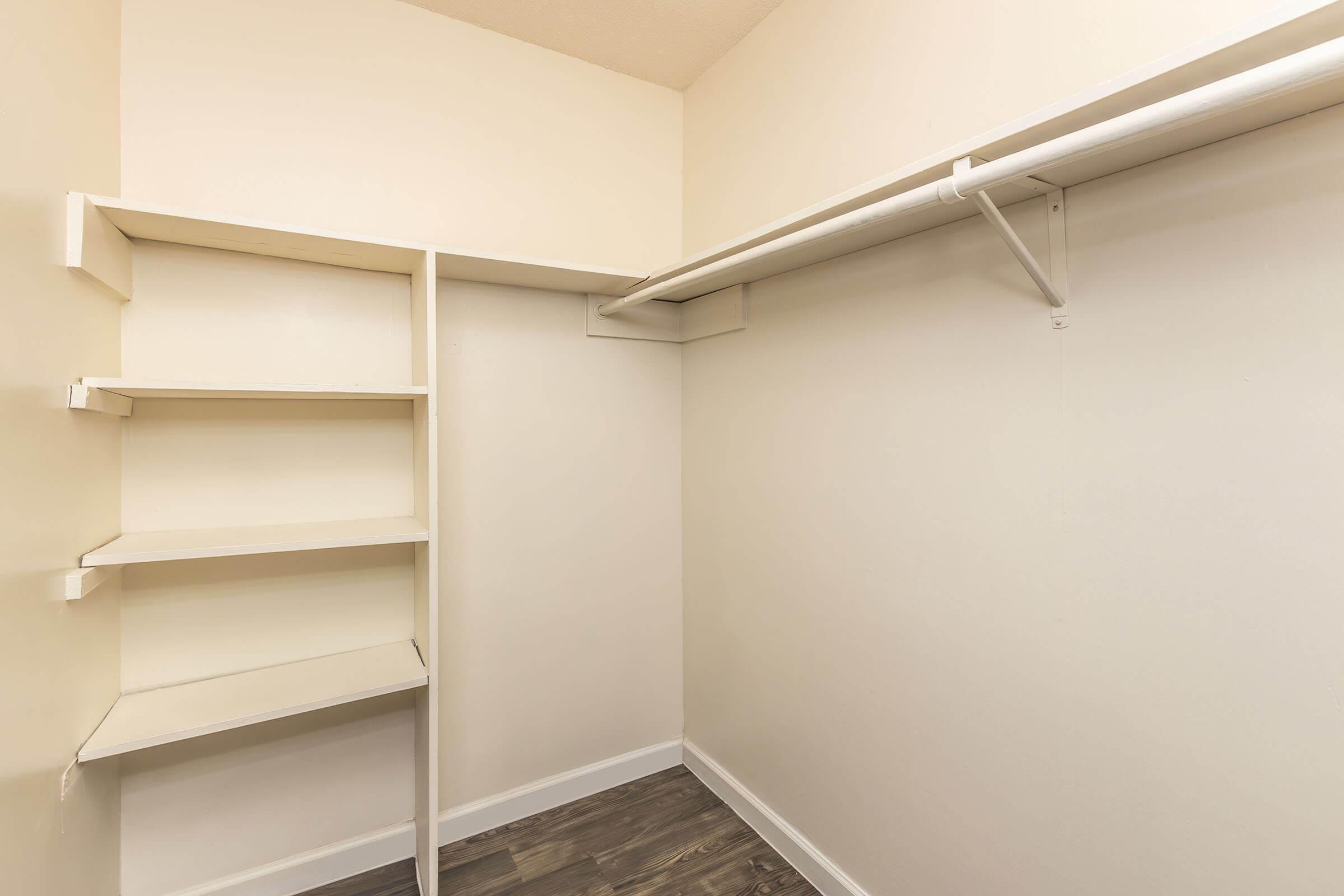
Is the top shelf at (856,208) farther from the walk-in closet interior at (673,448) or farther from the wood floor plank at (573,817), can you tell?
the wood floor plank at (573,817)

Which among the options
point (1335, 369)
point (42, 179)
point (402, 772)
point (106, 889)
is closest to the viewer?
point (1335, 369)

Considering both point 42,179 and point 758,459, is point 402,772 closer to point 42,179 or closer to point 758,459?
point 758,459

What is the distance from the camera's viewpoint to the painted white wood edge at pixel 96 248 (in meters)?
1.23

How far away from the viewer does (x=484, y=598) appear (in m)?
2.04

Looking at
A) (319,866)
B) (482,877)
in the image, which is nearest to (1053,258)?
(482,877)

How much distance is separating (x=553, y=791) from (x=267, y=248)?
201cm

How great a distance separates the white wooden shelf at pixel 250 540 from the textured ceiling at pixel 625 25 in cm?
165

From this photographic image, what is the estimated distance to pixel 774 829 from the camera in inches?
76.2

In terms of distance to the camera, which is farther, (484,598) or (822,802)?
(484,598)

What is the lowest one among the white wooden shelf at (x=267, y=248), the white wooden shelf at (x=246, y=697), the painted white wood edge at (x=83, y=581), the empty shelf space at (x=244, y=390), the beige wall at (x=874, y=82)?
the white wooden shelf at (x=246, y=697)

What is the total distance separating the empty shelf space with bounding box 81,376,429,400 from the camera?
1312mm

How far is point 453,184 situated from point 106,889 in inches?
84.8

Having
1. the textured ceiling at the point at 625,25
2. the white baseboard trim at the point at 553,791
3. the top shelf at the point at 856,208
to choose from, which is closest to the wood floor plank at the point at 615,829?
the white baseboard trim at the point at 553,791

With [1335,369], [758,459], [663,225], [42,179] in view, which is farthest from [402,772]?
[1335,369]
